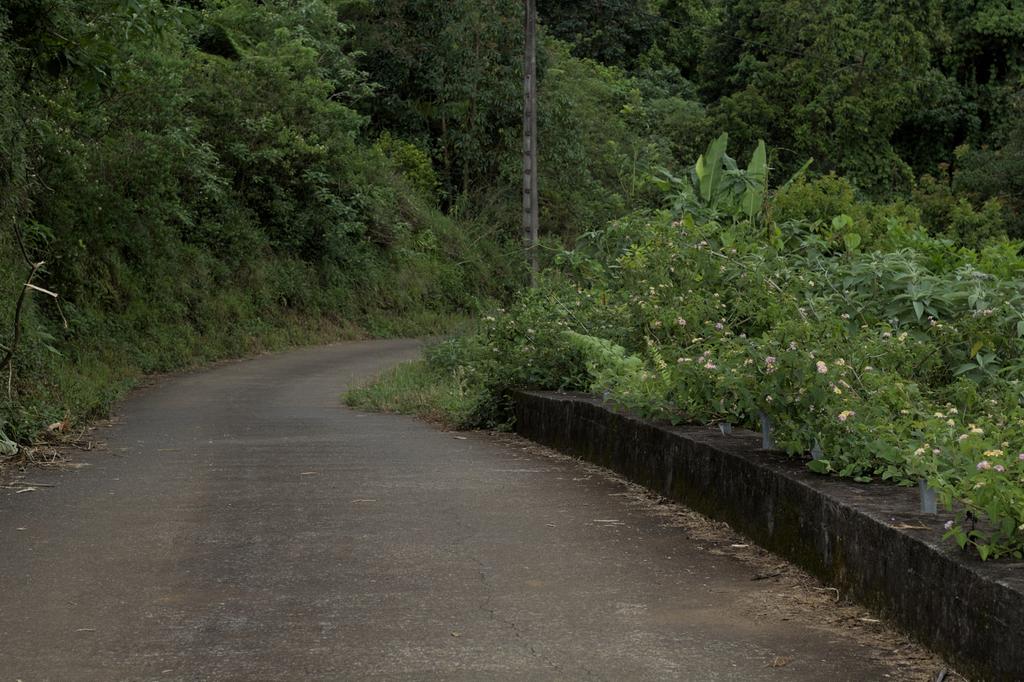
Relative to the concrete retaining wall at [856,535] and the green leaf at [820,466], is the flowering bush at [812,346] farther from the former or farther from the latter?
the concrete retaining wall at [856,535]

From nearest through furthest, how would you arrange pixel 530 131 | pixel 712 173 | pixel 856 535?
pixel 856 535
pixel 712 173
pixel 530 131

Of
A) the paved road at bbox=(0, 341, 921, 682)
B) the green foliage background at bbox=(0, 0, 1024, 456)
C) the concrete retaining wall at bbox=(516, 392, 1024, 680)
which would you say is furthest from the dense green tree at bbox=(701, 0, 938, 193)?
the concrete retaining wall at bbox=(516, 392, 1024, 680)

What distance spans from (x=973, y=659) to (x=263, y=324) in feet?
92.5

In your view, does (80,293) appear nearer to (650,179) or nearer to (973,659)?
(650,179)

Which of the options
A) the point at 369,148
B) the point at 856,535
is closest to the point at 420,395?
the point at 856,535

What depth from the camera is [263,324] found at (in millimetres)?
31641

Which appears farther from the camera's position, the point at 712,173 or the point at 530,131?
the point at 530,131

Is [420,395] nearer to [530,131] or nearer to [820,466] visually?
[530,131]

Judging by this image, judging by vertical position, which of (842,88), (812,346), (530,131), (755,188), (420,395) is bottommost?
(420,395)

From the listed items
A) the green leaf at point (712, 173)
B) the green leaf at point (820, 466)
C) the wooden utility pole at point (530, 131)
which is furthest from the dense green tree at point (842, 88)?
the green leaf at point (820, 466)

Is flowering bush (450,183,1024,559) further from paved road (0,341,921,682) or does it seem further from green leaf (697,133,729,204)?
paved road (0,341,921,682)

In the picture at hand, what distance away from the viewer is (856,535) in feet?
18.4

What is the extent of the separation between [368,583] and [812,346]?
2.62 metres

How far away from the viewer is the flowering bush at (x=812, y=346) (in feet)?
18.0
